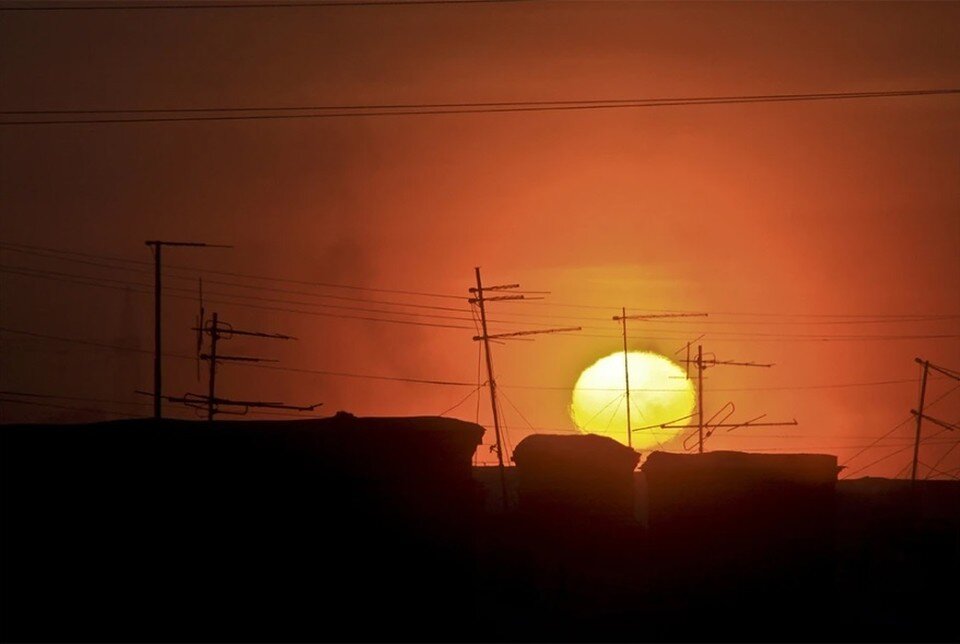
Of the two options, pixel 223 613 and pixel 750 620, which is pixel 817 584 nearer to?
pixel 750 620

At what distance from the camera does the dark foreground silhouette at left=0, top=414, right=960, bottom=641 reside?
24.9 meters

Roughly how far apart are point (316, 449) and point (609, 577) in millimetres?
12764

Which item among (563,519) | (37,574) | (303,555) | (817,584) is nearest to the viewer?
(37,574)

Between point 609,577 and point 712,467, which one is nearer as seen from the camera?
point 712,467

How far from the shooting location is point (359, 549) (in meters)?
27.4

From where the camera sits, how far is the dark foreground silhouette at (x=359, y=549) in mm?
24922

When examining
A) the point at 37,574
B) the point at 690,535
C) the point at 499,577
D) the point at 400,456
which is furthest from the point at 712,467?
the point at 37,574

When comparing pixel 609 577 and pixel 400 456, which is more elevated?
pixel 400 456

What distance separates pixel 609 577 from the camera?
36.5 metres

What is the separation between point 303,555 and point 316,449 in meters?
2.28

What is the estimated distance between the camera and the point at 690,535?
33.5 metres

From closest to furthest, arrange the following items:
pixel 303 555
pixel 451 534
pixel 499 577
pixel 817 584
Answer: pixel 303 555
pixel 451 534
pixel 817 584
pixel 499 577

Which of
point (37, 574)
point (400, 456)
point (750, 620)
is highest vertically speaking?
point (400, 456)

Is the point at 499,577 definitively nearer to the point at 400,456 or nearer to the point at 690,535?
the point at 690,535
